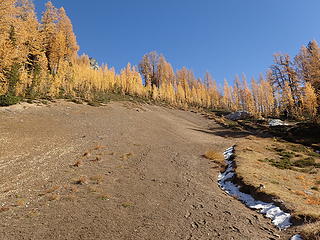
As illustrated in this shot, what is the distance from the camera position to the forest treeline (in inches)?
977

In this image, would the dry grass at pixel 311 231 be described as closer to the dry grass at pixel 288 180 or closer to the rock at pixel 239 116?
the dry grass at pixel 288 180

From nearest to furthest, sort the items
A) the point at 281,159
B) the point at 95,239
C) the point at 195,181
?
the point at 95,239
the point at 195,181
the point at 281,159

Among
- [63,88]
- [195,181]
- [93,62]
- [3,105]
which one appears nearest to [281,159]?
[195,181]

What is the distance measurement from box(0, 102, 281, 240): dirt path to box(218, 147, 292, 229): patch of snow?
1.74 ft

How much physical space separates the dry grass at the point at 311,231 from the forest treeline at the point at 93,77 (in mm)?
21355

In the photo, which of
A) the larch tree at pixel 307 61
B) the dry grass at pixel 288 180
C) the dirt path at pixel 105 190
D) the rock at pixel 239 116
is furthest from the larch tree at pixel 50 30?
the larch tree at pixel 307 61

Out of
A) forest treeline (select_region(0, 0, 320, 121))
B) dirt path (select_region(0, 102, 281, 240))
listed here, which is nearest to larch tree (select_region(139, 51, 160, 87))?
forest treeline (select_region(0, 0, 320, 121))

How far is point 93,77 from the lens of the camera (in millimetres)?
67250

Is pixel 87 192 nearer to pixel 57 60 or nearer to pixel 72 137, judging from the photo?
pixel 72 137

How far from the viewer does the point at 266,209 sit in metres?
10.8

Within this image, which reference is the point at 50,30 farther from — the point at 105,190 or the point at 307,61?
the point at 307,61

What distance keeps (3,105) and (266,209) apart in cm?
2789

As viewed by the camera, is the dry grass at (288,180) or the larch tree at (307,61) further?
the larch tree at (307,61)

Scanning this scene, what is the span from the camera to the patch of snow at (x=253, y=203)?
9473mm
